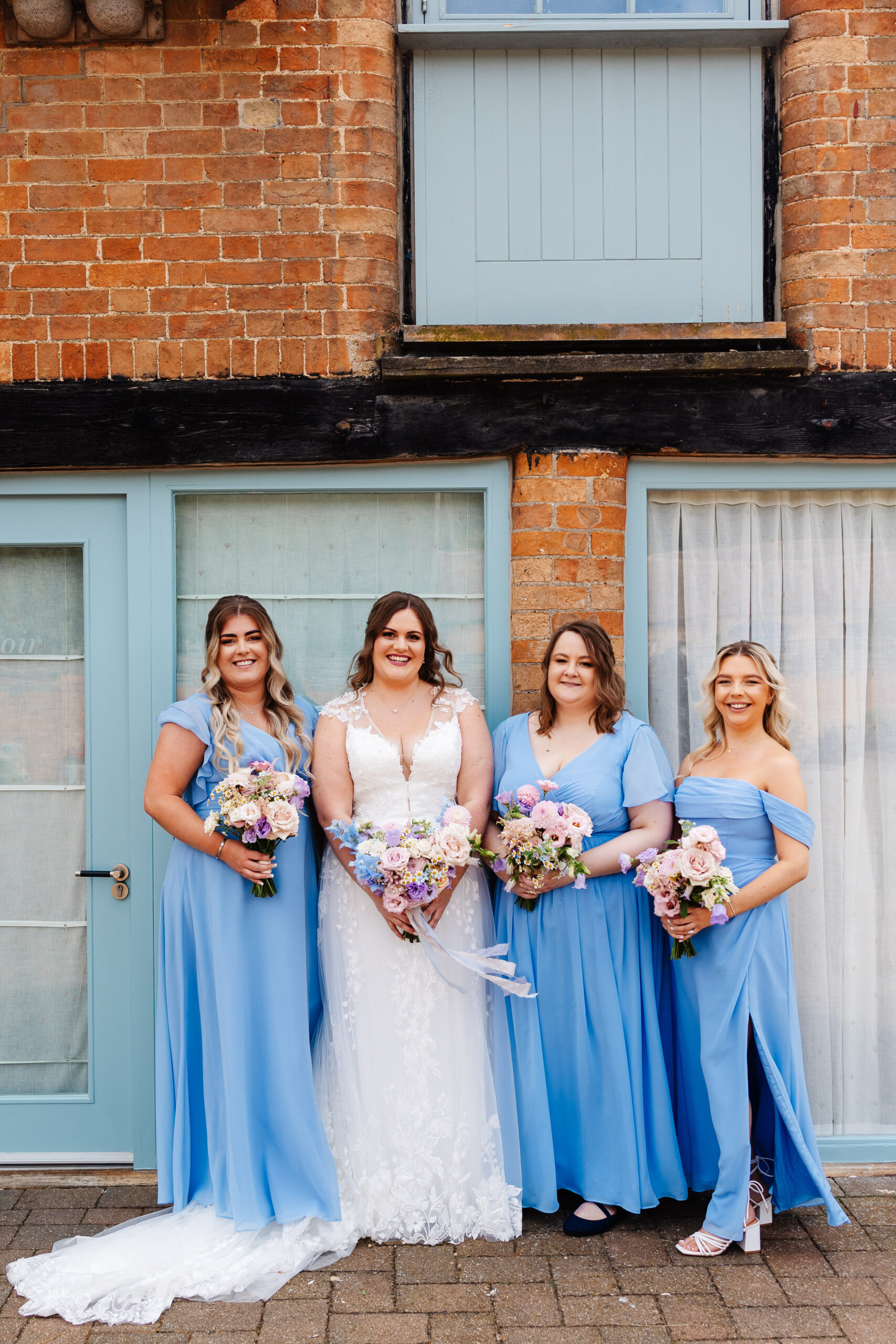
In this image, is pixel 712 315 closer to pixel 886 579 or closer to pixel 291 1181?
pixel 886 579

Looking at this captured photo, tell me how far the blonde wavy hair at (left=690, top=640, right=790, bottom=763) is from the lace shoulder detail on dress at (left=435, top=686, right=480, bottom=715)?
34.3 inches

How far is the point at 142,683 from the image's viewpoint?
13.5 feet

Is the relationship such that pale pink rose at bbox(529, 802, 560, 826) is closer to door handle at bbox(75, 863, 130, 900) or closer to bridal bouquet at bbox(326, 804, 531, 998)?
bridal bouquet at bbox(326, 804, 531, 998)

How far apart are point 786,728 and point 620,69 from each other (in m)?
2.78

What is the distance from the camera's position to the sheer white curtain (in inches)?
164

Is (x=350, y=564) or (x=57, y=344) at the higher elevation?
(x=57, y=344)

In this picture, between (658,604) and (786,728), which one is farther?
(658,604)

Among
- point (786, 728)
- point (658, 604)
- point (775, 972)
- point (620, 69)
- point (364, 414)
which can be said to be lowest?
point (775, 972)

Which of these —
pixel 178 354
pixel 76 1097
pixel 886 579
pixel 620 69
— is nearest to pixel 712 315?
pixel 620 69

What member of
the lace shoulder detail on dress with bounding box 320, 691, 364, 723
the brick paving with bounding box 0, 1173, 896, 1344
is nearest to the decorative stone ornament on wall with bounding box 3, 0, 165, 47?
the lace shoulder detail on dress with bounding box 320, 691, 364, 723

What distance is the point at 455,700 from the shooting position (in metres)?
3.75

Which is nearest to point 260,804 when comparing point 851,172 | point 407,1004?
point 407,1004

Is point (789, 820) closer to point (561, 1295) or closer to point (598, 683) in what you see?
point (598, 683)

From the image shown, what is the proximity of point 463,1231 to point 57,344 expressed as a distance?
12.1ft
